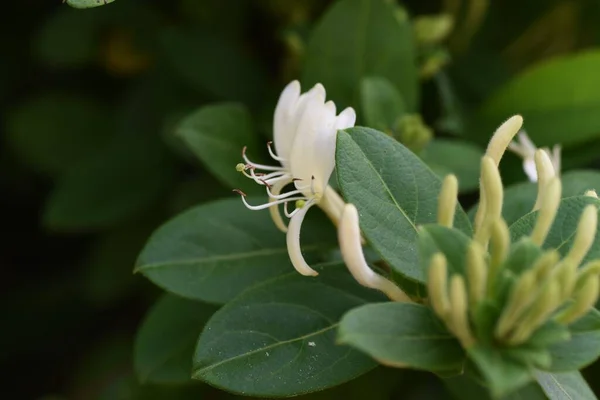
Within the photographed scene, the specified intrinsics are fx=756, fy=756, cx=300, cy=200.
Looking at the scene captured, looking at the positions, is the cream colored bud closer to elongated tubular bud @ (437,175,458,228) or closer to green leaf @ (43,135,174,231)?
elongated tubular bud @ (437,175,458,228)

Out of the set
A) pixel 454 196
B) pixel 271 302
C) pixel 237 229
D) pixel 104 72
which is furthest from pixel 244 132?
pixel 104 72

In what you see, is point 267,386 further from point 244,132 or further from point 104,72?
point 104,72

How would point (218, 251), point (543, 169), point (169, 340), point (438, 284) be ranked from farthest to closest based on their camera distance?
point (169, 340) → point (218, 251) → point (543, 169) → point (438, 284)

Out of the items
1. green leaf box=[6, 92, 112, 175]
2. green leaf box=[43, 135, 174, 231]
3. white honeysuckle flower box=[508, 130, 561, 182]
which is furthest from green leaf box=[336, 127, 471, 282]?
green leaf box=[6, 92, 112, 175]

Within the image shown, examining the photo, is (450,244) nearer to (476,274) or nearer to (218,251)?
(476,274)

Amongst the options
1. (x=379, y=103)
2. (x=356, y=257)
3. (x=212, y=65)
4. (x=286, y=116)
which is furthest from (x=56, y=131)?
(x=356, y=257)

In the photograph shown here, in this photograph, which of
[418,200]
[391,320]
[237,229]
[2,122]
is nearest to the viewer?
[391,320]

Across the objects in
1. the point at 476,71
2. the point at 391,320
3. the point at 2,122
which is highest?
the point at 391,320
